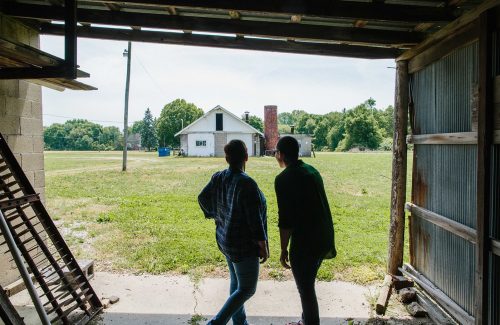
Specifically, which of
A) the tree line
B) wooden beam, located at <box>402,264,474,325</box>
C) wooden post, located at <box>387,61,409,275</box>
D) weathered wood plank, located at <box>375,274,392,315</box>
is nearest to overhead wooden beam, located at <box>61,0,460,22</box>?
wooden post, located at <box>387,61,409,275</box>

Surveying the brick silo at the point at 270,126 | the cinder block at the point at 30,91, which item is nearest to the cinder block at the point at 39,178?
the cinder block at the point at 30,91

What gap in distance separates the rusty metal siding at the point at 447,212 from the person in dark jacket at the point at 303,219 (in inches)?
54.2

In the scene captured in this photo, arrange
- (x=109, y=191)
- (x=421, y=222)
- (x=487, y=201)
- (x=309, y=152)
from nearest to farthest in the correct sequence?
(x=487, y=201), (x=421, y=222), (x=109, y=191), (x=309, y=152)

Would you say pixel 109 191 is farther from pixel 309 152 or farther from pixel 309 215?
pixel 309 152

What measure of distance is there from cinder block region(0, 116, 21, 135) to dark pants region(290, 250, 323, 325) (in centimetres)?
396

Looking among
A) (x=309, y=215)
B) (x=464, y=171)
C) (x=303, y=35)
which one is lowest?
(x=309, y=215)

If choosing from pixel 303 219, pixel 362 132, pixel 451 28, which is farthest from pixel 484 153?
pixel 362 132

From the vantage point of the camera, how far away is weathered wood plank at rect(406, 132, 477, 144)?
11.5ft

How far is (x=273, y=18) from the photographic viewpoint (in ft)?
14.5

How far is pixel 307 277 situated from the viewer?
347 cm

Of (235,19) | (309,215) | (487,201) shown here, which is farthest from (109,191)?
(487,201)

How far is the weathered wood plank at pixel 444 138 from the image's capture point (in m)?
3.52

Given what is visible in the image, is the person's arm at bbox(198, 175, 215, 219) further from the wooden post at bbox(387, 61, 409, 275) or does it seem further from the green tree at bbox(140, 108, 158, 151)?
the green tree at bbox(140, 108, 158, 151)

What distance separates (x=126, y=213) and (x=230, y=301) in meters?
7.68
